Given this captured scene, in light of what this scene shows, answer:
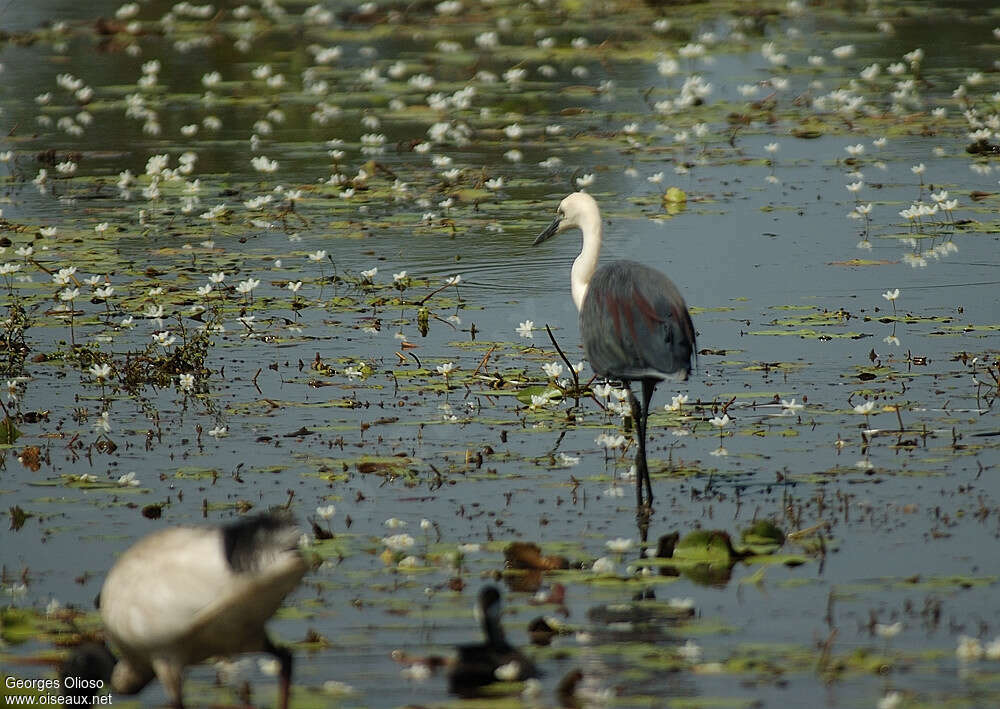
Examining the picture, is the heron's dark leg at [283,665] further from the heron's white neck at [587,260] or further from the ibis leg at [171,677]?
the heron's white neck at [587,260]

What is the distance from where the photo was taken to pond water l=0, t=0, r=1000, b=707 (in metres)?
6.10

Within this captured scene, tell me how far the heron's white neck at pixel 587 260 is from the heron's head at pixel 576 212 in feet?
0.04

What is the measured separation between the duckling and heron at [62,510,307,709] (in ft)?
1.90

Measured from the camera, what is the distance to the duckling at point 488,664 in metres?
5.51

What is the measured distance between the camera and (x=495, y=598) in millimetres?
5660

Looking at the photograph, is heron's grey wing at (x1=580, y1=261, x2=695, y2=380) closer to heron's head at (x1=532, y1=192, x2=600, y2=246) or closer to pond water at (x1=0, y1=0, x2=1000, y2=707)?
pond water at (x1=0, y1=0, x2=1000, y2=707)

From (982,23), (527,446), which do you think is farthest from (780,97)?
(527,446)

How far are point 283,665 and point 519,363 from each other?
452 cm

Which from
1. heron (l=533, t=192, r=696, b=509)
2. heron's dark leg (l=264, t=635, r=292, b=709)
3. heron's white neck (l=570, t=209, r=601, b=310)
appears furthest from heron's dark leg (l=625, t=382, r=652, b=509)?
heron's dark leg (l=264, t=635, r=292, b=709)

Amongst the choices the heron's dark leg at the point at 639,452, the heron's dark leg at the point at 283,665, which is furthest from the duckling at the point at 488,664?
the heron's dark leg at the point at 639,452

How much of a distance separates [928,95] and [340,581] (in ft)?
43.4

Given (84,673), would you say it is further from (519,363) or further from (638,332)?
(519,363)

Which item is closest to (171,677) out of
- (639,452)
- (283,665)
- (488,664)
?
(283,665)

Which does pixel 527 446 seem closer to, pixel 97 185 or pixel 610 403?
pixel 610 403
